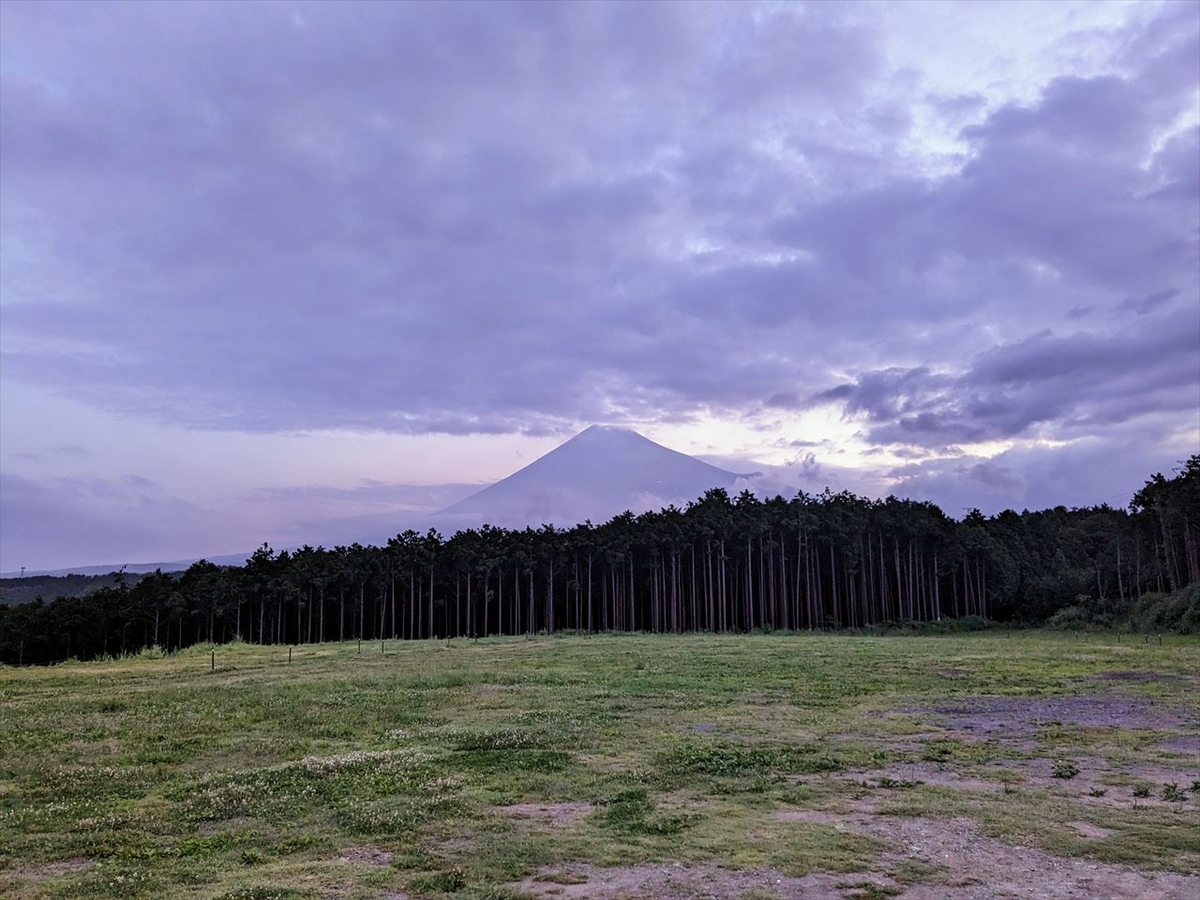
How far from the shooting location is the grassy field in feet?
32.6

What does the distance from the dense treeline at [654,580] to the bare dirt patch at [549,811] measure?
3109 inches

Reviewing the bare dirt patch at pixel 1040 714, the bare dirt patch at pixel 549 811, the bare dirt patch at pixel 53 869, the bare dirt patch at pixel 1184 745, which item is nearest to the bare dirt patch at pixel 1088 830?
the bare dirt patch at pixel 1184 745

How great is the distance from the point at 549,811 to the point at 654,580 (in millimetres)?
88431

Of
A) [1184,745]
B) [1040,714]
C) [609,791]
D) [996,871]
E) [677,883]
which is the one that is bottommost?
[1040,714]

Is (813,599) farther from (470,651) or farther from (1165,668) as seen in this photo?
(1165,668)

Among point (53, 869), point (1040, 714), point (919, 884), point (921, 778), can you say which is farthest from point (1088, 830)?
point (53, 869)

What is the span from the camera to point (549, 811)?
13109 mm

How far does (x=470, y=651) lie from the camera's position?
55250mm

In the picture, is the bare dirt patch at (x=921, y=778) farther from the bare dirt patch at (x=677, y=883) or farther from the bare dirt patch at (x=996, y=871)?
the bare dirt patch at (x=677, y=883)

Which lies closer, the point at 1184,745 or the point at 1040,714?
the point at 1184,745

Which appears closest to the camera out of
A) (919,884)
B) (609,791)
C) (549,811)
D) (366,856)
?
(919,884)

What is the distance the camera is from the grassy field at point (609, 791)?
32.6 ft

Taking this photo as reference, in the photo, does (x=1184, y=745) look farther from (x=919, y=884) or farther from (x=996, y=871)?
(x=919, y=884)

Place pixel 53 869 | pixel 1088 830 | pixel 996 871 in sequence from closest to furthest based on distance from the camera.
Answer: pixel 996 871 → pixel 53 869 → pixel 1088 830
